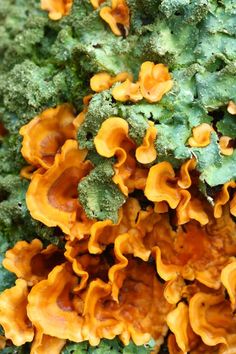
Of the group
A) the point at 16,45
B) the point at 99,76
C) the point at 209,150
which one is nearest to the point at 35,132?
the point at 99,76

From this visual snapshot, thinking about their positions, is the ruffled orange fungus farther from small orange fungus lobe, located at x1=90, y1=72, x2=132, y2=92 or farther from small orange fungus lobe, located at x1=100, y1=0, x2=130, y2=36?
small orange fungus lobe, located at x1=100, y1=0, x2=130, y2=36

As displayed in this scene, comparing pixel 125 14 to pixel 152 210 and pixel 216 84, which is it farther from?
pixel 152 210

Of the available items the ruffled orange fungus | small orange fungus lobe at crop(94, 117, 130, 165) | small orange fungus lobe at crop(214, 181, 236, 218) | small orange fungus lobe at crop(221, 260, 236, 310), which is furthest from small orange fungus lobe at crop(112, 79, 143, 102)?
small orange fungus lobe at crop(221, 260, 236, 310)

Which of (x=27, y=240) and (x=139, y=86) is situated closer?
(x=139, y=86)

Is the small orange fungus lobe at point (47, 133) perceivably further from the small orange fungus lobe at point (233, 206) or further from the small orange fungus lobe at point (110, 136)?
the small orange fungus lobe at point (233, 206)

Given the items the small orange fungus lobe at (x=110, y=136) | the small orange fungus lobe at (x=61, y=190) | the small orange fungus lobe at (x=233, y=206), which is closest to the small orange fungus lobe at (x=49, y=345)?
the small orange fungus lobe at (x=61, y=190)

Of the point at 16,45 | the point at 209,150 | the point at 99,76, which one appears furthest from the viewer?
the point at 16,45
